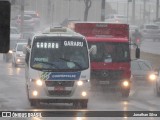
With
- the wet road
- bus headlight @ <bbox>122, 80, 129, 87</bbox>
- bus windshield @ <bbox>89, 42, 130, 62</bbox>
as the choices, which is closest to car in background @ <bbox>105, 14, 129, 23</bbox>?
the wet road

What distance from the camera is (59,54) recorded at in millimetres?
18625

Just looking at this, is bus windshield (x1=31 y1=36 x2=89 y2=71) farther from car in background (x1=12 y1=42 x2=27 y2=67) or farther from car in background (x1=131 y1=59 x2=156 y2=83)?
car in background (x1=12 y1=42 x2=27 y2=67)

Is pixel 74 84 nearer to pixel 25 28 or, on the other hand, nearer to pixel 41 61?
pixel 41 61

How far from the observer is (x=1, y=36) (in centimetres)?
557

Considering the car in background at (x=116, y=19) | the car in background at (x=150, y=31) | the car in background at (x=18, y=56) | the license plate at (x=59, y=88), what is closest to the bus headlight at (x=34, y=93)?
the license plate at (x=59, y=88)

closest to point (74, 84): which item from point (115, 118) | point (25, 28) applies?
point (115, 118)

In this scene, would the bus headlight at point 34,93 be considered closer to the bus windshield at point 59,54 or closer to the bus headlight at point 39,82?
the bus headlight at point 39,82

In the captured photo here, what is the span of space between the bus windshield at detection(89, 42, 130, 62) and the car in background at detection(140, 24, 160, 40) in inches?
1622

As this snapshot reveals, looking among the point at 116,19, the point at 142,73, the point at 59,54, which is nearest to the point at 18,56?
the point at 142,73

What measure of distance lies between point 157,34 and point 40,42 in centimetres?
4894

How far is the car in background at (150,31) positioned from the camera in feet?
212

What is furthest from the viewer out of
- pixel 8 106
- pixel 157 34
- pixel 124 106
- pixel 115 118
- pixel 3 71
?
pixel 157 34

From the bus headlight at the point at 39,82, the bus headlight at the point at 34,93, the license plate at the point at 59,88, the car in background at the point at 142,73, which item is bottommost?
the car in background at the point at 142,73

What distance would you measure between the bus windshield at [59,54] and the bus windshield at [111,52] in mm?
4291
